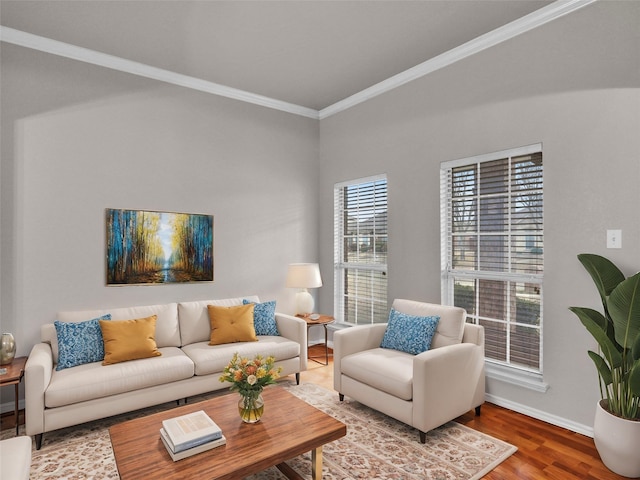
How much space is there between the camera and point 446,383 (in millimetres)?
2682

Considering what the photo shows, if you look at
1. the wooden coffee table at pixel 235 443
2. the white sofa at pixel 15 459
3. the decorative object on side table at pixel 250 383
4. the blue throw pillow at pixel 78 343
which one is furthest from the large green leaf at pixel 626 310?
the blue throw pillow at pixel 78 343

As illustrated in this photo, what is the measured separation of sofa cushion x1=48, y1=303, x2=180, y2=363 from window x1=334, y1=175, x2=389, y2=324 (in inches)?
80.6

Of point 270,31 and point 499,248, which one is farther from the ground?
point 270,31

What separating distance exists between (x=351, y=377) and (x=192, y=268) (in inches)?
80.0

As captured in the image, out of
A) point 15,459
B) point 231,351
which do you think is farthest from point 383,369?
point 15,459

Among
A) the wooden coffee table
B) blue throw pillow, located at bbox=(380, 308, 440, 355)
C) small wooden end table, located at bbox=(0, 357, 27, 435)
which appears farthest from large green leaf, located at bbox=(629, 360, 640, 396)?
small wooden end table, located at bbox=(0, 357, 27, 435)

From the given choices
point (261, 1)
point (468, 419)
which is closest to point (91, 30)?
point (261, 1)

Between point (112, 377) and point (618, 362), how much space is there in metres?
3.34

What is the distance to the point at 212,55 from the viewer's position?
3.59 m

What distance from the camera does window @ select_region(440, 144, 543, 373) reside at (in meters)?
3.06

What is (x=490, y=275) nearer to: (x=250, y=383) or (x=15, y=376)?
(x=250, y=383)

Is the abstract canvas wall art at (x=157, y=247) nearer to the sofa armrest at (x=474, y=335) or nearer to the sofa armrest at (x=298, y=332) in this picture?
the sofa armrest at (x=298, y=332)

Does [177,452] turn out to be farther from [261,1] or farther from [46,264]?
[261,1]

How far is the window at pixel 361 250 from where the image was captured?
14.5 feet
